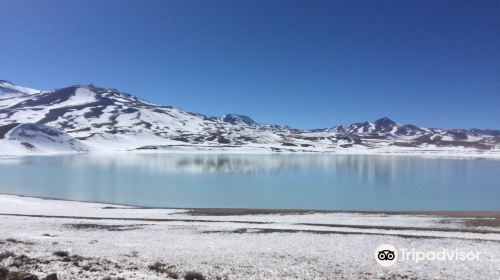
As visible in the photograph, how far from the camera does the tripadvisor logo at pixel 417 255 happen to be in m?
19.0

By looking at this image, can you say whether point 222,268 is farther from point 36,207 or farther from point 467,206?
point 467,206

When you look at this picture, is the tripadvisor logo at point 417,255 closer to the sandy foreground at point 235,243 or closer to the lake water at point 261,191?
the sandy foreground at point 235,243

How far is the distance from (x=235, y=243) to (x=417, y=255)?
31.2ft

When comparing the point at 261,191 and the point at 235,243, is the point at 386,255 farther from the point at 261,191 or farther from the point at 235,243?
the point at 261,191

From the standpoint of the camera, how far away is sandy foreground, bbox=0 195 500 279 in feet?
55.1

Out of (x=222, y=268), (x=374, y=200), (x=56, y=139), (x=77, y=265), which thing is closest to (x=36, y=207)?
(x=77, y=265)

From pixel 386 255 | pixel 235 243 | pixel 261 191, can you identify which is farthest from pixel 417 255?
pixel 261 191

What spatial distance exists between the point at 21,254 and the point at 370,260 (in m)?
15.7

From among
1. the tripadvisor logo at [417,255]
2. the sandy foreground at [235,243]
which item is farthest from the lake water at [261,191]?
the tripadvisor logo at [417,255]

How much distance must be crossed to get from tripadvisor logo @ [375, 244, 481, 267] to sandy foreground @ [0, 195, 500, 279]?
296mm

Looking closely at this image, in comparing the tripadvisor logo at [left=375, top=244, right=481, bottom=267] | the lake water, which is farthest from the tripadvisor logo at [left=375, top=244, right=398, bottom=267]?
the lake water

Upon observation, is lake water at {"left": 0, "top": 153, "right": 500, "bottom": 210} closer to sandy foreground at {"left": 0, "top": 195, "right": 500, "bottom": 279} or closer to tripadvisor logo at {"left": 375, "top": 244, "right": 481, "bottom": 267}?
sandy foreground at {"left": 0, "top": 195, "right": 500, "bottom": 279}

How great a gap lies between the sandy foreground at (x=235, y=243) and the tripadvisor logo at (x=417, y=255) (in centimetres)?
30

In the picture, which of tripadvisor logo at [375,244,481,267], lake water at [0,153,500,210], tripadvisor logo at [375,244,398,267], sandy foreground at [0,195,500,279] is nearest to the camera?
sandy foreground at [0,195,500,279]
